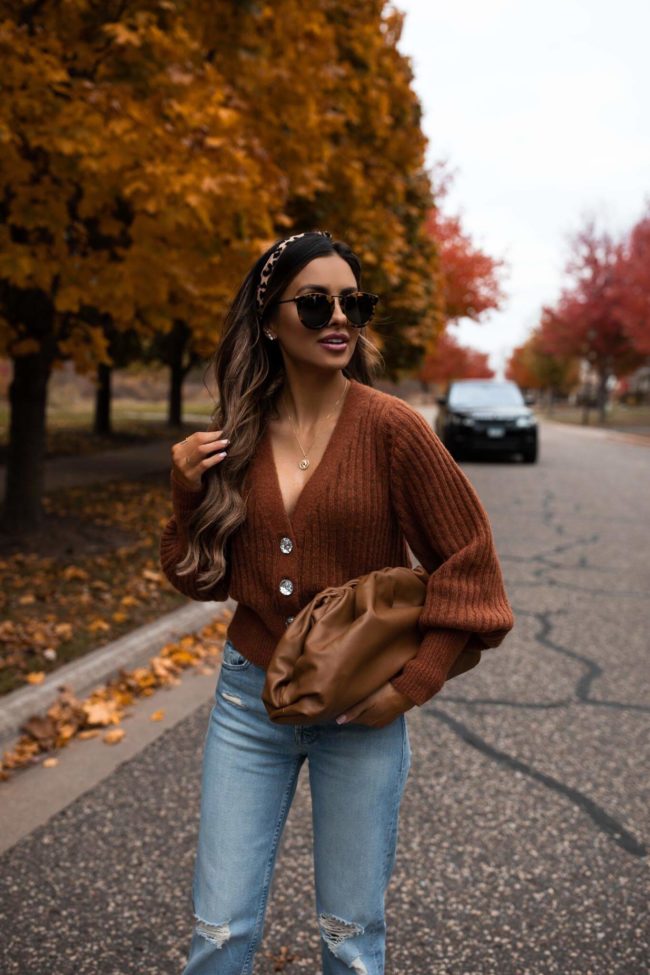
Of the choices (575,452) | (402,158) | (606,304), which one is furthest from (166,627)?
(606,304)

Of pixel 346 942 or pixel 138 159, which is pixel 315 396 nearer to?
pixel 346 942

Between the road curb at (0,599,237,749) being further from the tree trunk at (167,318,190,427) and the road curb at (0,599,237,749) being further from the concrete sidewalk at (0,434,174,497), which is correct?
the tree trunk at (167,318,190,427)

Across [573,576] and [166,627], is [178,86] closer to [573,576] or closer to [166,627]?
[166,627]

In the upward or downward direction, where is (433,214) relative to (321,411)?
upward

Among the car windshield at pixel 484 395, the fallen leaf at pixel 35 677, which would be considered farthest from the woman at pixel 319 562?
the car windshield at pixel 484 395

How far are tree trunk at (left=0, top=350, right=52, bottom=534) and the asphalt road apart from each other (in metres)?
4.07

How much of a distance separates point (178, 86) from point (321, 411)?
4420 millimetres

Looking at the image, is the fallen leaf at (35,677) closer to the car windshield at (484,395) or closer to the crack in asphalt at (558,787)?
the crack in asphalt at (558,787)

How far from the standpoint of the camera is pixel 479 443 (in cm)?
1709

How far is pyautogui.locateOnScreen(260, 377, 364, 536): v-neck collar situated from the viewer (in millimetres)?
1775

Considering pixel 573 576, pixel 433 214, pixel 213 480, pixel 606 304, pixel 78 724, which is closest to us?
pixel 213 480

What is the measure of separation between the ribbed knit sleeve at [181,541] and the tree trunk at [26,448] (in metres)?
5.92

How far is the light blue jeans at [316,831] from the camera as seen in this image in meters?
1.76

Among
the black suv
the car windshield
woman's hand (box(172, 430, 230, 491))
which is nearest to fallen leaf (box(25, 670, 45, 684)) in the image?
woman's hand (box(172, 430, 230, 491))
